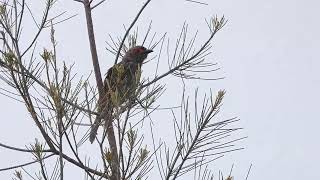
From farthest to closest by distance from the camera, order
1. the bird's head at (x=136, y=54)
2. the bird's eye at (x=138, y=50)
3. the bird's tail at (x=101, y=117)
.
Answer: the bird's eye at (x=138, y=50) → the bird's head at (x=136, y=54) → the bird's tail at (x=101, y=117)

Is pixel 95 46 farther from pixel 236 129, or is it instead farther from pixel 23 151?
pixel 236 129

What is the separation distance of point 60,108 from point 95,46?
1.39 m

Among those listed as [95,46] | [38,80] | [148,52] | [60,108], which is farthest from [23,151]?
[148,52]

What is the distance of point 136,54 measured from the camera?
19.9 feet

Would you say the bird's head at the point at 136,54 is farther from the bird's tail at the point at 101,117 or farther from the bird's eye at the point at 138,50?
the bird's tail at the point at 101,117

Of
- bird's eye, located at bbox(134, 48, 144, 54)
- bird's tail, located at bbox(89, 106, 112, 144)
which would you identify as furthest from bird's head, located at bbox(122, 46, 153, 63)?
bird's tail, located at bbox(89, 106, 112, 144)

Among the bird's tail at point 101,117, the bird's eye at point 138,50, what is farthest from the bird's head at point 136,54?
the bird's tail at point 101,117

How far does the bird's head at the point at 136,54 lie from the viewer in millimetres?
5148

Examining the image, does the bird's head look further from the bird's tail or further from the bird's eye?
the bird's tail

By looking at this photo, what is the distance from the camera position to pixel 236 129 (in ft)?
12.5

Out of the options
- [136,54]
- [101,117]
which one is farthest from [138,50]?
[101,117]

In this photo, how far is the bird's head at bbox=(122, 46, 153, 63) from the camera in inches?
203

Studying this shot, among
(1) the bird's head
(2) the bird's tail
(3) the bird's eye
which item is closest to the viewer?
(2) the bird's tail

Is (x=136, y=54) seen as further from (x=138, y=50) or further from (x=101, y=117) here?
(x=101, y=117)
